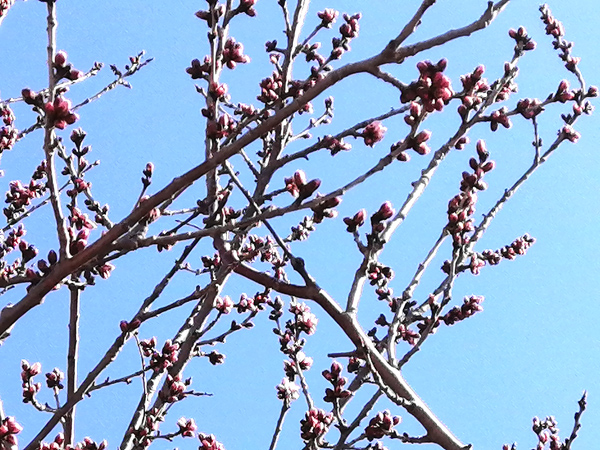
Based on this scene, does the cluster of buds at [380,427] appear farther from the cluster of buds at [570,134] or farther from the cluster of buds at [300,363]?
the cluster of buds at [570,134]

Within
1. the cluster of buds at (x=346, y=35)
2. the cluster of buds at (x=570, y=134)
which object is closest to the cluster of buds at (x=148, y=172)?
the cluster of buds at (x=346, y=35)

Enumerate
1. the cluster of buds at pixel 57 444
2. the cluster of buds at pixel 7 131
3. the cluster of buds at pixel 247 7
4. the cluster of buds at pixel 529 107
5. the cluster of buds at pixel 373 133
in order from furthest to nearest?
the cluster of buds at pixel 7 131 < the cluster of buds at pixel 57 444 < the cluster of buds at pixel 529 107 < the cluster of buds at pixel 247 7 < the cluster of buds at pixel 373 133

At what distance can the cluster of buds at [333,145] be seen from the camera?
2676 mm

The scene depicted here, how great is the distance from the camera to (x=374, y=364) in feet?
9.09

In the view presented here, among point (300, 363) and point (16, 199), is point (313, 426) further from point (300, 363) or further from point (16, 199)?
point (16, 199)

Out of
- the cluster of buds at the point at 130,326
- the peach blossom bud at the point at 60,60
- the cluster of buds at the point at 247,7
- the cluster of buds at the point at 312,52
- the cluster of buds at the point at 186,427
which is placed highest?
the cluster of buds at the point at 312,52

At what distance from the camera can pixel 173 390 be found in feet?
12.3

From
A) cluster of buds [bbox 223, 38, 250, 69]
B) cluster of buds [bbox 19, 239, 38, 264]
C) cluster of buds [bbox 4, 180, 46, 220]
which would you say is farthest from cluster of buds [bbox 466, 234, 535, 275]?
cluster of buds [bbox 4, 180, 46, 220]

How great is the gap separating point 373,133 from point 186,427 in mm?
2393

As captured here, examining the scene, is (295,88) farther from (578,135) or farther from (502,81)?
(578,135)

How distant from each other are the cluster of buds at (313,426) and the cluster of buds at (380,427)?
328 millimetres

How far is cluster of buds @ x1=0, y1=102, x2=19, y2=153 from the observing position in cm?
503

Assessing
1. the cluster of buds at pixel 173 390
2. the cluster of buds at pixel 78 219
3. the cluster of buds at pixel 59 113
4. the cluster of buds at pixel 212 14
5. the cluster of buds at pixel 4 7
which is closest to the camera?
the cluster of buds at pixel 59 113

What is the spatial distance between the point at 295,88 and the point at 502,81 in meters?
1.39
